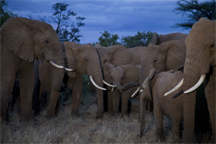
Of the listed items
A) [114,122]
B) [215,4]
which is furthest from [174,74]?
[215,4]

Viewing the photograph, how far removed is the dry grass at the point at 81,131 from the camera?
17.2ft

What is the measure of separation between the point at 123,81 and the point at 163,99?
334cm

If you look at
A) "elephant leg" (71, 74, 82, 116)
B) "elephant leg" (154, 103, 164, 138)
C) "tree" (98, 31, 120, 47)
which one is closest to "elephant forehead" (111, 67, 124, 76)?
"elephant leg" (71, 74, 82, 116)

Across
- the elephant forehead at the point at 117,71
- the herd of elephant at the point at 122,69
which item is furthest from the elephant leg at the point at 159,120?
the elephant forehead at the point at 117,71

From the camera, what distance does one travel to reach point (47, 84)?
828cm

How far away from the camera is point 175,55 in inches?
266

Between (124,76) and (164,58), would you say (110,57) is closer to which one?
(124,76)

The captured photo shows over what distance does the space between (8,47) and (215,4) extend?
12820mm

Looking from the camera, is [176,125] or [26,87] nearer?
[176,125]

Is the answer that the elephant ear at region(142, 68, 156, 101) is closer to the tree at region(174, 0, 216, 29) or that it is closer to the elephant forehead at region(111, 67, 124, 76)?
the elephant forehead at region(111, 67, 124, 76)

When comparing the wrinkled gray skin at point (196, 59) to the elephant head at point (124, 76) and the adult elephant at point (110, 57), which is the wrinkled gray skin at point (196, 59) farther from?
the adult elephant at point (110, 57)

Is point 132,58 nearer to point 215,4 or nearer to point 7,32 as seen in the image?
point 7,32

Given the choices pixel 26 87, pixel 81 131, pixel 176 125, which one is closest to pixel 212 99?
pixel 176 125

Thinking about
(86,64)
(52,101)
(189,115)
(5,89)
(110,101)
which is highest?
(86,64)
